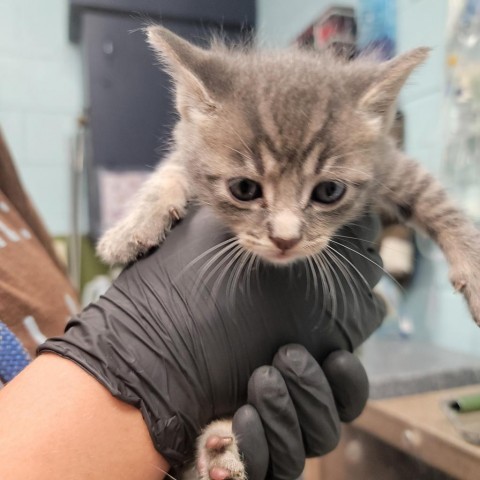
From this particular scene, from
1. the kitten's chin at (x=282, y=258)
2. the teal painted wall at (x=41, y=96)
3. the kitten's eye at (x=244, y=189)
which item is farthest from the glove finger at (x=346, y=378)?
the teal painted wall at (x=41, y=96)

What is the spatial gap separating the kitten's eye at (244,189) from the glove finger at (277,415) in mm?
324

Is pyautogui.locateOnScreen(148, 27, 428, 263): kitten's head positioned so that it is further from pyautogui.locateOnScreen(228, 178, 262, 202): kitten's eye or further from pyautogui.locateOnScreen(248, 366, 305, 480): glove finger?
pyautogui.locateOnScreen(248, 366, 305, 480): glove finger

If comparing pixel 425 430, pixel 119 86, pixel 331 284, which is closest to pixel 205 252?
pixel 331 284

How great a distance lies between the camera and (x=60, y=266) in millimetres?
1426

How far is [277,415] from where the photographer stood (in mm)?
939

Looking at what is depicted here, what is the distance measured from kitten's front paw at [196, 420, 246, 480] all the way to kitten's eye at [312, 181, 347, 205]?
0.48 m

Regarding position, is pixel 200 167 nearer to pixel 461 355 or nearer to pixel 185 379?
pixel 185 379

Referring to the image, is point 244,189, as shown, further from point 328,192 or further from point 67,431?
point 67,431

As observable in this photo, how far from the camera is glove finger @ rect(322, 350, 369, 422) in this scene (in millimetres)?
995


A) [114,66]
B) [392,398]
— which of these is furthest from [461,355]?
[114,66]

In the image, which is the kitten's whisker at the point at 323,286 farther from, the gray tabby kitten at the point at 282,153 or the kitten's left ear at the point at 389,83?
the kitten's left ear at the point at 389,83

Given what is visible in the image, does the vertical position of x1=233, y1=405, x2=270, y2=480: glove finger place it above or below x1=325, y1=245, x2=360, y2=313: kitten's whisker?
below

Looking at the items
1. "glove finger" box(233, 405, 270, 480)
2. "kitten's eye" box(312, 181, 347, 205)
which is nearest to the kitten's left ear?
"kitten's eye" box(312, 181, 347, 205)

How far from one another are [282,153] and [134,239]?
0.39m
